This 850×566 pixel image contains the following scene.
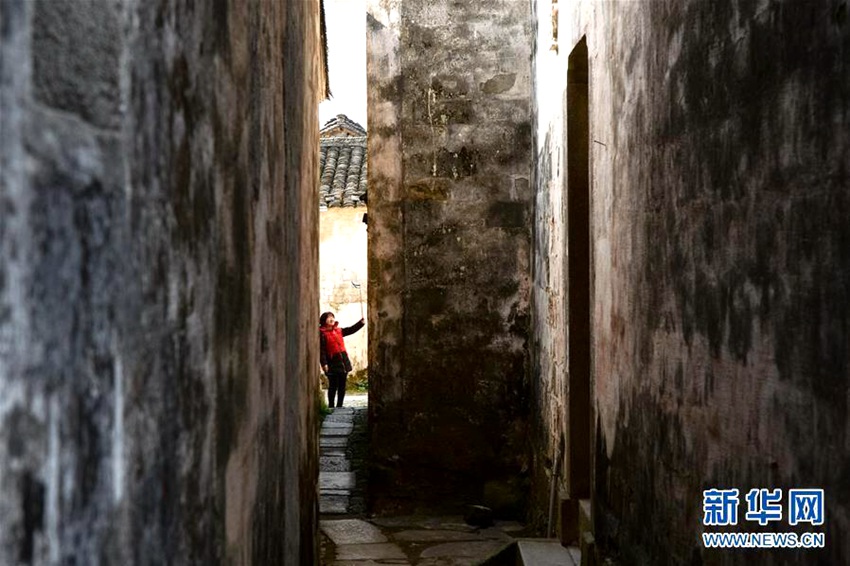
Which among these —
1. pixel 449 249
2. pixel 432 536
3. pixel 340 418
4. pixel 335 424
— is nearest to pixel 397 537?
pixel 432 536

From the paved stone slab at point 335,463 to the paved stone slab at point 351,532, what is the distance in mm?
1246

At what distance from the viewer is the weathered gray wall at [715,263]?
5.81ft

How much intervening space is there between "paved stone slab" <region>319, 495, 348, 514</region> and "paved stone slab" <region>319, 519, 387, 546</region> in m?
0.25

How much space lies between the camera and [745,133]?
2.22m

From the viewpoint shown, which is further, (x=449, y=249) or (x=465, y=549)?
(x=449, y=249)

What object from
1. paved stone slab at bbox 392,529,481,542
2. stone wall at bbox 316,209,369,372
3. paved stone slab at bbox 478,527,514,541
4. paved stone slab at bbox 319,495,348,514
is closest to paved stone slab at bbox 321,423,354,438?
paved stone slab at bbox 319,495,348,514

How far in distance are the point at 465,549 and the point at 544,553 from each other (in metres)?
1.02

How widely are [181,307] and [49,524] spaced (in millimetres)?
559

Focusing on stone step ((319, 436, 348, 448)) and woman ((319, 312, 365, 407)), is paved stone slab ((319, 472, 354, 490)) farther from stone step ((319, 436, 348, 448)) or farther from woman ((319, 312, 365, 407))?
woman ((319, 312, 365, 407))

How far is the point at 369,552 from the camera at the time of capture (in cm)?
560

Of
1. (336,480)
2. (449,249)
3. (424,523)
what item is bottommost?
(424,523)

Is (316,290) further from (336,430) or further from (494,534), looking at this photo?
(336,430)

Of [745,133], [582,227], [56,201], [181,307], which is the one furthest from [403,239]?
[56,201]

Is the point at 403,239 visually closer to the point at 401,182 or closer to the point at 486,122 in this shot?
the point at 401,182
